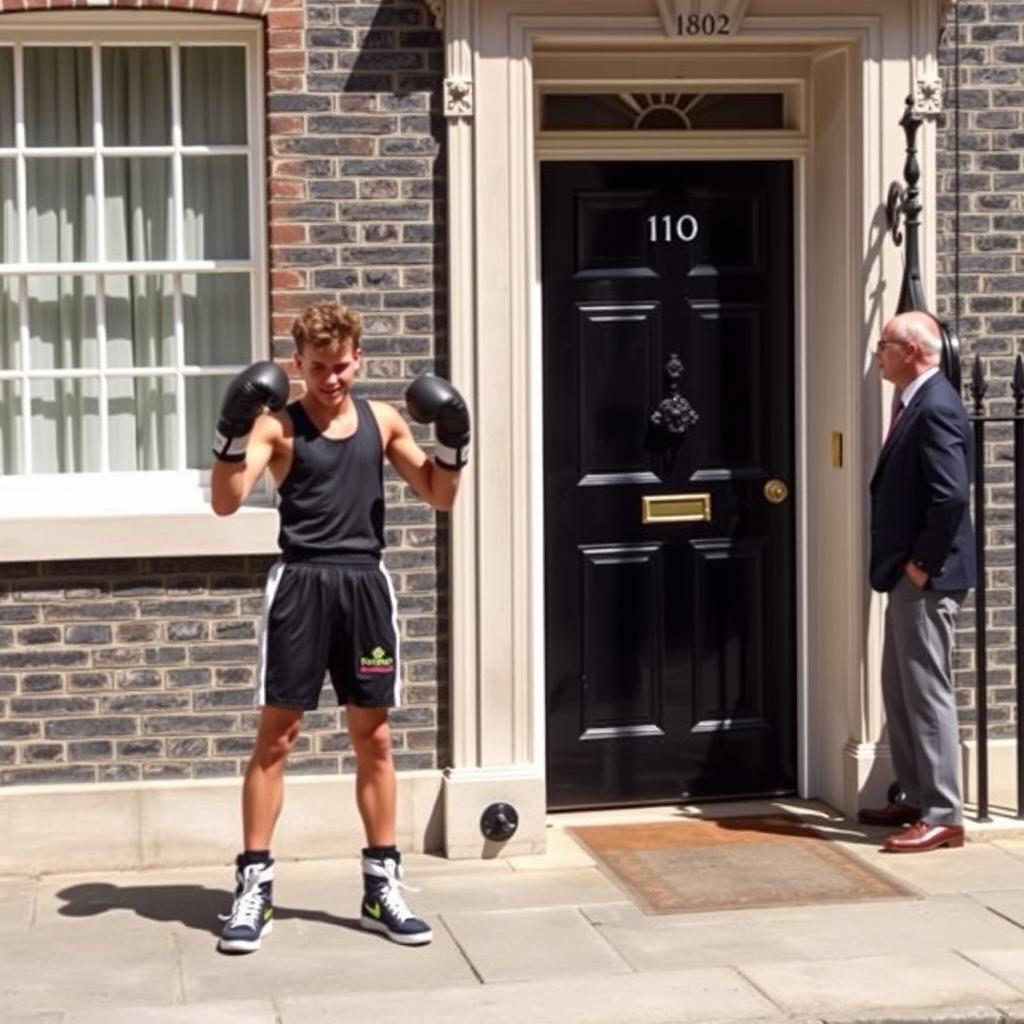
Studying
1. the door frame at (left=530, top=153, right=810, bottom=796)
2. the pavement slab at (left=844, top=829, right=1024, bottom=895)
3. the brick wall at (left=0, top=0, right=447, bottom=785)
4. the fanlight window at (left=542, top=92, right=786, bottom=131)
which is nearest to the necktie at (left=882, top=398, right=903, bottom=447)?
the door frame at (left=530, top=153, right=810, bottom=796)

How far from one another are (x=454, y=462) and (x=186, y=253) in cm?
183

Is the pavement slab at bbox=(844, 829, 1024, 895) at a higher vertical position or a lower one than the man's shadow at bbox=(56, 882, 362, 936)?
higher

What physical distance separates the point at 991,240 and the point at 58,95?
11.7 ft

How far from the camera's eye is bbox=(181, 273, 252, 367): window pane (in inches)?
344

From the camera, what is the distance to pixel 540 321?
907cm

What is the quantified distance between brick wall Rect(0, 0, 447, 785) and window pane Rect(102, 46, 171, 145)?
1.34 feet

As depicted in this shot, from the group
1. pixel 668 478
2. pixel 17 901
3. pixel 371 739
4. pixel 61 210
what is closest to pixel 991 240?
pixel 668 478

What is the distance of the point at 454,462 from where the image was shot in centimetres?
741

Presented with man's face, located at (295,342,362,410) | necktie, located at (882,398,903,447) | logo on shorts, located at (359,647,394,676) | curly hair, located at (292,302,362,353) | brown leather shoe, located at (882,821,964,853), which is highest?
curly hair, located at (292,302,362,353)

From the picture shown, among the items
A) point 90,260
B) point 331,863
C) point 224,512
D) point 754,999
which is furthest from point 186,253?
point 754,999

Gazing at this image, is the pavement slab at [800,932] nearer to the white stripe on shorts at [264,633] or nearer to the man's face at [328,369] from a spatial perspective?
the white stripe on shorts at [264,633]

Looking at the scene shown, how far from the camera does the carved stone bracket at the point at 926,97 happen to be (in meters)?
8.82

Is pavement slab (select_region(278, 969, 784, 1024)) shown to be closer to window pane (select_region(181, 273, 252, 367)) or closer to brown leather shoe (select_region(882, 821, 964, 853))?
brown leather shoe (select_region(882, 821, 964, 853))

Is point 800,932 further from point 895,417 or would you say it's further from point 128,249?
point 128,249
